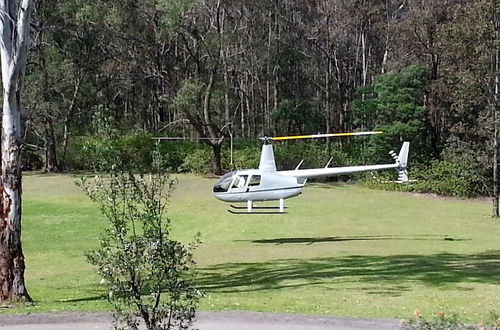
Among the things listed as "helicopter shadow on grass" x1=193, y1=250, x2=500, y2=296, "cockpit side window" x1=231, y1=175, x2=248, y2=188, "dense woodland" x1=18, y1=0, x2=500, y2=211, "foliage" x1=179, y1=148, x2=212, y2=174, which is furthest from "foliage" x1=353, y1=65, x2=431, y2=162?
"helicopter shadow on grass" x1=193, y1=250, x2=500, y2=296

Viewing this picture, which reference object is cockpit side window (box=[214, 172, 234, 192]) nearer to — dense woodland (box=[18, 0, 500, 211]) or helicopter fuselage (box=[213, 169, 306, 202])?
helicopter fuselage (box=[213, 169, 306, 202])

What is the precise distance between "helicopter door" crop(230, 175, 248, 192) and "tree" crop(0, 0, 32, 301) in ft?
32.2

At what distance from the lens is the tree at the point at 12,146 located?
10703 mm

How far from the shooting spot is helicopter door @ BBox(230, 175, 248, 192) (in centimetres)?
2010

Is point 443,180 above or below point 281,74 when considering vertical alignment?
below

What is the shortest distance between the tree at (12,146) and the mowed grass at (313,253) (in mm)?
743

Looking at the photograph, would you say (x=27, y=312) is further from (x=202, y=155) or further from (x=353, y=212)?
(x=202, y=155)

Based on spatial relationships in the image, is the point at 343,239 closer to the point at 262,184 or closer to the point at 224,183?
the point at 262,184

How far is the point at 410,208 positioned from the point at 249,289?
55.9 feet

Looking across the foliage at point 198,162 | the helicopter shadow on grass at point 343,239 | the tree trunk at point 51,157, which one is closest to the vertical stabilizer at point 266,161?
the helicopter shadow on grass at point 343,239

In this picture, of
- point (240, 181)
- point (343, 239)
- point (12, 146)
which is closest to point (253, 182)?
point (240, 181)

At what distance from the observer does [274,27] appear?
136ft

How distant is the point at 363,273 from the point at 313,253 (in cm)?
336

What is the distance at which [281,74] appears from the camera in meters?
44.6
